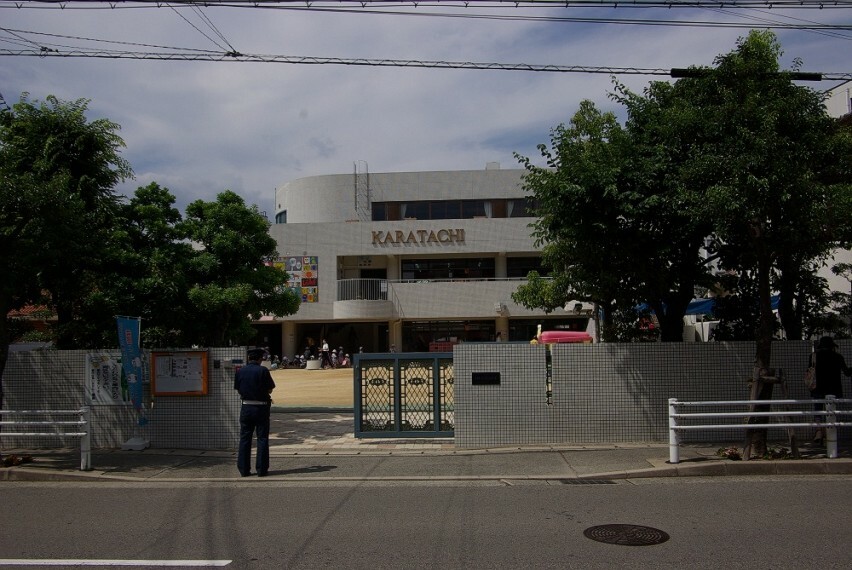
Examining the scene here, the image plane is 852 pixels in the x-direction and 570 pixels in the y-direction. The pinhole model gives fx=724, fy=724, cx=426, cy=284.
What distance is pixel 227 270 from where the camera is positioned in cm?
1620

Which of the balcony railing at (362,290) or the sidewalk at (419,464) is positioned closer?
the sidewalk at (419,464)

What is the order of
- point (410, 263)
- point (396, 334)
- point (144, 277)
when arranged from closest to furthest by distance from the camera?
point (144, 277)
point (396, 334)
point (410, 263)

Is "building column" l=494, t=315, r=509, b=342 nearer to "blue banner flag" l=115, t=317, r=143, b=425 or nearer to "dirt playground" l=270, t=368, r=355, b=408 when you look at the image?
"dirt playground" l=270, t=368, r=355, b=408

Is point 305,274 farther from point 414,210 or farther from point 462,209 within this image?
point 462,209

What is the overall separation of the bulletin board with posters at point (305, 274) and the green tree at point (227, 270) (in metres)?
19.7

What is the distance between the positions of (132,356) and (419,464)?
5.00 metres

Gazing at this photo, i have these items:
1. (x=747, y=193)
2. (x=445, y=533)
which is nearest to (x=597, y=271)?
(x=747, y=193)

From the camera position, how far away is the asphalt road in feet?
20.3

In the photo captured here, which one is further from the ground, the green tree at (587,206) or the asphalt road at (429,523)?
the green tree at (587,206)

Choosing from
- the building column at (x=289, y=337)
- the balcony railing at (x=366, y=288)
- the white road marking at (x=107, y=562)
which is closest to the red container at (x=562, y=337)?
the white road marking at (x=107, y=562)

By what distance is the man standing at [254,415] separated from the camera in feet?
33.4

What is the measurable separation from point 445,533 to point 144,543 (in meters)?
2.85

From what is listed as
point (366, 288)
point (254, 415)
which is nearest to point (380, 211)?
point (366, 288)

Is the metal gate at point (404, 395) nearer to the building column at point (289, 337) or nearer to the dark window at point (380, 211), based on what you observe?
the building column at point (289, 337)
